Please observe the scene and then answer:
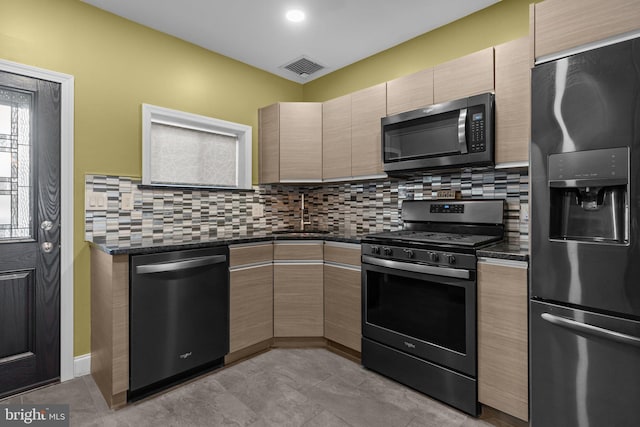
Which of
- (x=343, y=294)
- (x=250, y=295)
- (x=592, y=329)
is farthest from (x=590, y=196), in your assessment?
(x=250, y=295)

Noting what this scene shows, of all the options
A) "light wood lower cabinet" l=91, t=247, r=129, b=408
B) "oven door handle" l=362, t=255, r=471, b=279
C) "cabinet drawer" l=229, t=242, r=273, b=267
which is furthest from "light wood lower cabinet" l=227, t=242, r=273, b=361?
"oven door handle" l=362, t=255, r=471, b=279

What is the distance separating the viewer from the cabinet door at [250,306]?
7.95ft

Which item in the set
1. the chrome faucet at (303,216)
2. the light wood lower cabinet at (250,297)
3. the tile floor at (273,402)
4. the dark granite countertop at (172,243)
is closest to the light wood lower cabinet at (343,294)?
the dark granite countertop at (172,243)

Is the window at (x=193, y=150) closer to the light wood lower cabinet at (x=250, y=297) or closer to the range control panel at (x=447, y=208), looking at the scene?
the light wood lower cabinet at (x=250, y=297)

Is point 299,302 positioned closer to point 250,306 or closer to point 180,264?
point 250,306

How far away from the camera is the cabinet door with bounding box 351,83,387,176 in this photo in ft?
8.61

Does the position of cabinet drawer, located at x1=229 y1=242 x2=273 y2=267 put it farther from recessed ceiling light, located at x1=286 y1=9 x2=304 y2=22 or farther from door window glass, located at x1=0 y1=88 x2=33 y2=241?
recessed ceiling light, located at x1=286 y1=9 x2=304 y2=22

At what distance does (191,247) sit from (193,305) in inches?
15.0

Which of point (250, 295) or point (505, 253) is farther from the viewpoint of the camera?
point (250, 295)

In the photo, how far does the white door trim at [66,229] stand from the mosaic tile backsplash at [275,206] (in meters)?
0.12

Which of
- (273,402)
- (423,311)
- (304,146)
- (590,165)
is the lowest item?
(273,402)

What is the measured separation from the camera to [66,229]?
7.30ft

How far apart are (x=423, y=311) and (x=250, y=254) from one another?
1274 mm

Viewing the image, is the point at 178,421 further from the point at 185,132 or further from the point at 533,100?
the point at 533,100
